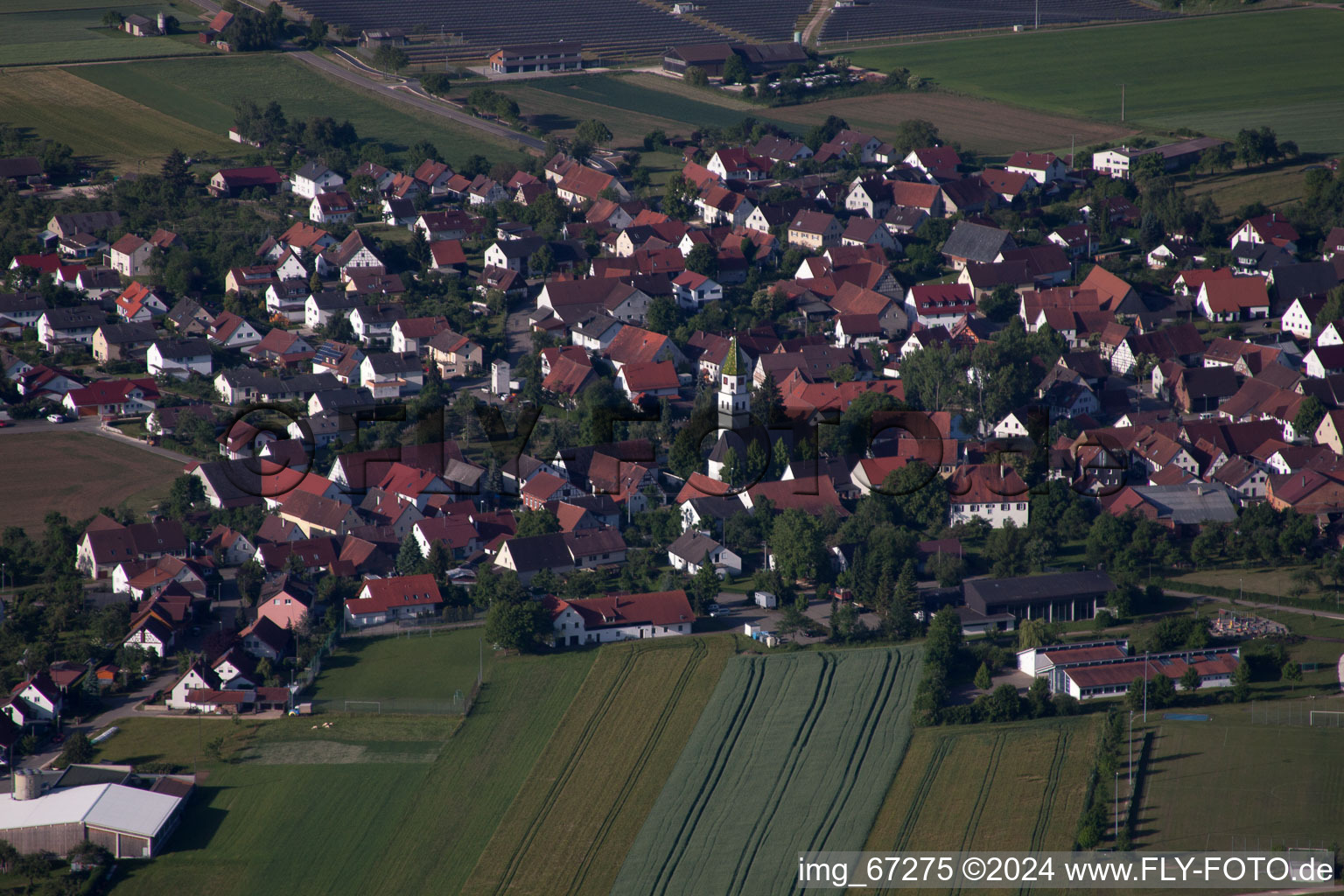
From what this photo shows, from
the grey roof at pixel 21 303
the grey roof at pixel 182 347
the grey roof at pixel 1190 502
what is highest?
the grey roof at pixel 21 303

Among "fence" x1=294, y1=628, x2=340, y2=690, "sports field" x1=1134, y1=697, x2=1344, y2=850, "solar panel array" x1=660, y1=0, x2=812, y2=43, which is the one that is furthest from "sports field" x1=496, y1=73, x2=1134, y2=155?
"sports field" x1=1134, y1=697, x2=1344, y2=850

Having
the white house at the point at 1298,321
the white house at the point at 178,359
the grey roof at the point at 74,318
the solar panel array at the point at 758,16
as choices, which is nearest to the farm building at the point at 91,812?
the white house at the point at 178,359

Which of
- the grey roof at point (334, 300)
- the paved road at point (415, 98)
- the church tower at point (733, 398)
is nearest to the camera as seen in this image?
the church tower at point (733, 398)

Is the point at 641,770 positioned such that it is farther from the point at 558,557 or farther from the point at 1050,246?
the point at 1050,246

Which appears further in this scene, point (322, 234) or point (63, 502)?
point (322, 234)

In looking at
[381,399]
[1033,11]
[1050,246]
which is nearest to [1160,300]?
[1050,246]

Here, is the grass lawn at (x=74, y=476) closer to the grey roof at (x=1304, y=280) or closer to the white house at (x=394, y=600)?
the white house at (x=394, y=600)
